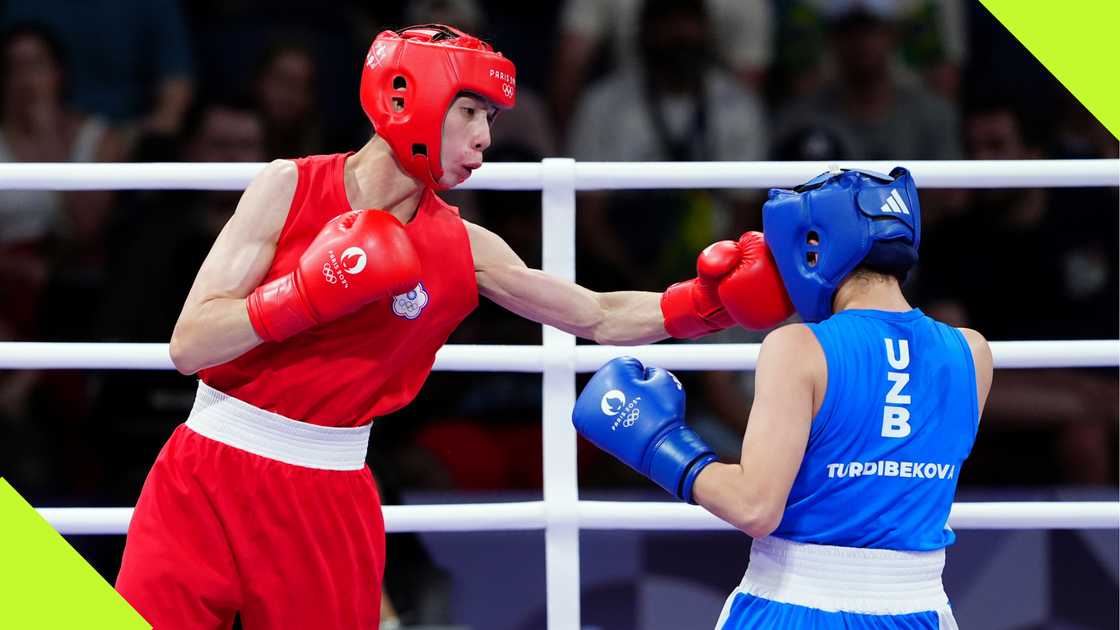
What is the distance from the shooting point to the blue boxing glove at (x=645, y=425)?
223 cm

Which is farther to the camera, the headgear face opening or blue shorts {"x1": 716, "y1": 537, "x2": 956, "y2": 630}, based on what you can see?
the headgear face opening

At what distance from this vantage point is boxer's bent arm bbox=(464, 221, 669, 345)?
2773 mm

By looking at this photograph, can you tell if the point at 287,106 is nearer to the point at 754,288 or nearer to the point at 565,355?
the point at 565,355

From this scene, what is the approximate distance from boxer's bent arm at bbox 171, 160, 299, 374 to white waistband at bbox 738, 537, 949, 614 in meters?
0.97

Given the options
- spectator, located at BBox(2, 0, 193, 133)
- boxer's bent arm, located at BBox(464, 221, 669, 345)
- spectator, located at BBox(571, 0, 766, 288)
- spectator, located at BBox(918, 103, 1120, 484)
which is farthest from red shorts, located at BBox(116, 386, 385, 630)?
spectator, located at BBox(2, 0, 193, 133)

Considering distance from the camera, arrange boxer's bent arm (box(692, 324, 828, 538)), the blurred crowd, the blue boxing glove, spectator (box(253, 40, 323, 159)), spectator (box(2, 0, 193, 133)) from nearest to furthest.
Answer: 1. boxer's bent arm (box(692, 324, 828, 538))
2. the blue boxing glove
3. the blurred crowd
4. spectator (box(253, 40, 323, 159))
5. spectator (box(2, 0, 193, 133))

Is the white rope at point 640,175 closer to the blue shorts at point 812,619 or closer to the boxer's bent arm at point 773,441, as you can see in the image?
the boxer's bent arm at point 773,441

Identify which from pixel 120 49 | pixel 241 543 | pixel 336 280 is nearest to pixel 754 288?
pixel 336 280

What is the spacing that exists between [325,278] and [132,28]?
3.47 m

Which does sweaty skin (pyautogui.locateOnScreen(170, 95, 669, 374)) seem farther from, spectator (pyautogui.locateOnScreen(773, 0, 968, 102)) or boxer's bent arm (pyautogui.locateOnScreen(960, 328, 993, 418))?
spectator (pyautogui.locateOnScreen(773, 0, 968, 102))

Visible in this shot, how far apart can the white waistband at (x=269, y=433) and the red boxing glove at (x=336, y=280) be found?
185 millimetres

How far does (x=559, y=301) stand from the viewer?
2.83 m

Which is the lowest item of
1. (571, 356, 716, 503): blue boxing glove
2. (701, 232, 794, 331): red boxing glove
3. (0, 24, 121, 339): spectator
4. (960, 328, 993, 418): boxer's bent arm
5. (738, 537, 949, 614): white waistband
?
(738, 537, 949, 614): white waistband

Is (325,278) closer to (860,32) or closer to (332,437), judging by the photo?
(332,437)
